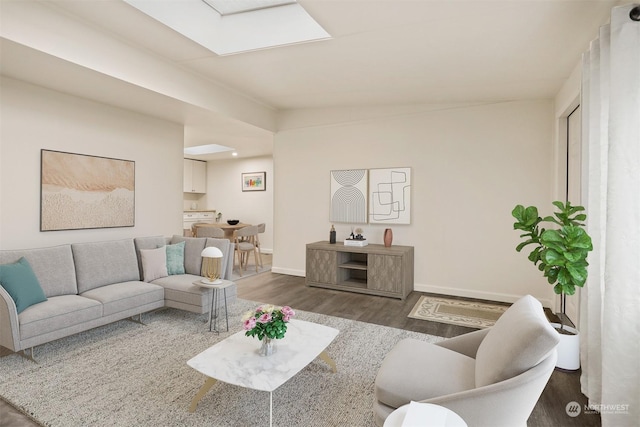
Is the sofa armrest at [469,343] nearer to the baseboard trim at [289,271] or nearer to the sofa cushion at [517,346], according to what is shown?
the sofa cushion at [517,346]

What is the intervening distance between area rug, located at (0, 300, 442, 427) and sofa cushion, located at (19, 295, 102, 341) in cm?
26

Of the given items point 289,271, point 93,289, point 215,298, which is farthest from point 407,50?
point 289,271

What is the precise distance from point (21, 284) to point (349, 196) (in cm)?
403

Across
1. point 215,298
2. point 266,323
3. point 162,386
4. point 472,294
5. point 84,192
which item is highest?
point 84,192

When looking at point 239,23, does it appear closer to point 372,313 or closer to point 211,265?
point 211,265

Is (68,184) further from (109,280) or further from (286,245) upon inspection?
(286,245)

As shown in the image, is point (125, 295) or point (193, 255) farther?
point (193, 255)

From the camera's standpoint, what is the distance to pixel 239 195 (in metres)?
8.87

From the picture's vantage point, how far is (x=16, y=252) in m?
3.08

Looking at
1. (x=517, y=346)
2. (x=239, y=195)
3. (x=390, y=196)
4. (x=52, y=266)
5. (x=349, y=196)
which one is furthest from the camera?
(x=239, y=195)

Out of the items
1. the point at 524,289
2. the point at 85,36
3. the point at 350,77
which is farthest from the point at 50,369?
the point at 524,289

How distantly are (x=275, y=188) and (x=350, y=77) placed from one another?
268 centimetres

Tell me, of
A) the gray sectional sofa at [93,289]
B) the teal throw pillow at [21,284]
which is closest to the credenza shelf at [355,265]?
the gray sectional sofa at [93,289]

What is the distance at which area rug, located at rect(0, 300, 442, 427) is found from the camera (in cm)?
206
